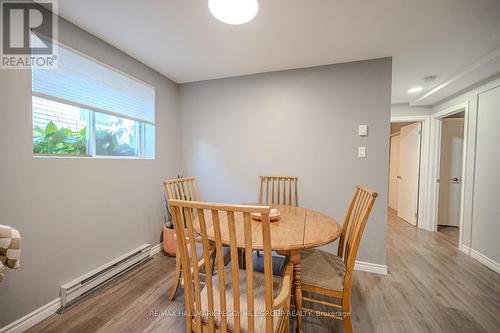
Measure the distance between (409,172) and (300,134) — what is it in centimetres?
284

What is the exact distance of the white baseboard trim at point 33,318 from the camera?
1302mm

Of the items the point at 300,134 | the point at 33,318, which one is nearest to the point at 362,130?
the point at 300,134

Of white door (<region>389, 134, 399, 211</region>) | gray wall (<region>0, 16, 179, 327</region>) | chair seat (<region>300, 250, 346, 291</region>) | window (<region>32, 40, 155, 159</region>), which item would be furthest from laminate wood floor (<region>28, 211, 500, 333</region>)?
white door (<region>389, 134, 399, 211</region>)

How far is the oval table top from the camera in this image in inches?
43.2

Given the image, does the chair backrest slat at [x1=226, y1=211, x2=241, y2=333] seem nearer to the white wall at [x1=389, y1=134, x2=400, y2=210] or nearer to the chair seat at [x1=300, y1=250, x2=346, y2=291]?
the chair seat at [x1=300, y1=250, x2=346, y2=291]

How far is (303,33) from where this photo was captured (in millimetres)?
1732

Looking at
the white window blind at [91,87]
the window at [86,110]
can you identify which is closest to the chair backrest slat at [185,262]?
the window at [86,110]

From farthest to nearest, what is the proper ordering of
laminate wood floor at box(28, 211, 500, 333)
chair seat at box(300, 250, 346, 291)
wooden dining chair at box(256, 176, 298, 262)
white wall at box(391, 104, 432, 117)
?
1. white wall at box(391, 104, 432, 117)
2. wooden dining chair at box(256, 176, 298, 262)
3. laminate wood floor at box(28, 211, 500, 333)
4. chair seat at box(300, 250, 346, 291)

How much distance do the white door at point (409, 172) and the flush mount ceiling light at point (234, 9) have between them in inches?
152

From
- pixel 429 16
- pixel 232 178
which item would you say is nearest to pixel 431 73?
pixel 429 16

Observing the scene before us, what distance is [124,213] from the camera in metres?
2.11

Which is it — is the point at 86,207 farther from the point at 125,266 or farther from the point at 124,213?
the point at 125,266

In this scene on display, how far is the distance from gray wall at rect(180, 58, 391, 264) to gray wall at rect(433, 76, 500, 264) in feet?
4.34

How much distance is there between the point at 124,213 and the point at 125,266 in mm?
545
